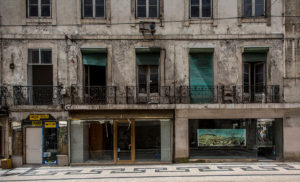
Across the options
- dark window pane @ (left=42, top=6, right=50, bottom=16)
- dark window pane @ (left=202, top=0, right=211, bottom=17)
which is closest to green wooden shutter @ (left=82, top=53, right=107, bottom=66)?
dark window pane @ (left=42, top=6, right=50, bottom=16)

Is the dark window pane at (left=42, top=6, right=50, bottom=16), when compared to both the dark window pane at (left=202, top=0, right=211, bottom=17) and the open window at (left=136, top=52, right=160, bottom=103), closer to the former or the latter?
the open window at (left=136, top=52, right=160, bottom=103)

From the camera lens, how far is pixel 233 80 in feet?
47.8

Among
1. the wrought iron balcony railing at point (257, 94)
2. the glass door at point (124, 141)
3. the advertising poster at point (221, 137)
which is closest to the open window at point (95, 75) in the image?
the glass door at point (124, 141)

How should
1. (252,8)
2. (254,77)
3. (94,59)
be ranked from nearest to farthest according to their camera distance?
(94,59) → (252,8) → (254,77)

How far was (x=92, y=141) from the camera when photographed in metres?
14.5

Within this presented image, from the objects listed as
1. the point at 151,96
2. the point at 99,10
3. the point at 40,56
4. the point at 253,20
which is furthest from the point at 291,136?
the point at 40,56

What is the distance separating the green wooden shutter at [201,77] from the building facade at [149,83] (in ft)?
0.16

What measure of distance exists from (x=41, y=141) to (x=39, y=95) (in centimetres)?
227

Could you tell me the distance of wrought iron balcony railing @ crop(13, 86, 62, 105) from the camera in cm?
1432

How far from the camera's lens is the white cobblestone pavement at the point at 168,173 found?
37.8ft

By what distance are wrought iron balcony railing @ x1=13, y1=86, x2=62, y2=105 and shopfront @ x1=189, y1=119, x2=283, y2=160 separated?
6762 mm

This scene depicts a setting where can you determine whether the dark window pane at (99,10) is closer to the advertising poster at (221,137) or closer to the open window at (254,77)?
the open window at (254,77)

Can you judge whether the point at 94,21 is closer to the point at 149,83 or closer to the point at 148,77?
the point at 148,77

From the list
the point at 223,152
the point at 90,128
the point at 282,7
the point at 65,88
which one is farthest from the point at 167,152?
the point at 282,7
